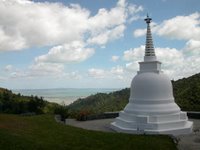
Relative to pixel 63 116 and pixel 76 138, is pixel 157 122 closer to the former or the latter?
pixel 76 138

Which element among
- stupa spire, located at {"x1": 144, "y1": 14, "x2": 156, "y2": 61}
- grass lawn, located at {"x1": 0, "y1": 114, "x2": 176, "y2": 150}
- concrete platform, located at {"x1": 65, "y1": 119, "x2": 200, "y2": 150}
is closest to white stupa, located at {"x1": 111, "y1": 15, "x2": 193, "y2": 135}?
stupa spire, located at {"x1": 144, "y1": 14, "x2": 156, "y2": 61}

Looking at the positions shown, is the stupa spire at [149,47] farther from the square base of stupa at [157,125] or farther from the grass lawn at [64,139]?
the grass lawn at [64,139]

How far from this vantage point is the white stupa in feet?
74.1

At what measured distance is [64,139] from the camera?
16.2 meters

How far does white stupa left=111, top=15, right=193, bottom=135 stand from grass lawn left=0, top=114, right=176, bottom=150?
13.8 feet

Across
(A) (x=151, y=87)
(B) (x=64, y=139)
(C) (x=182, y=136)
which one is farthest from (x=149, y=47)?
(B) (x=64, y=139)

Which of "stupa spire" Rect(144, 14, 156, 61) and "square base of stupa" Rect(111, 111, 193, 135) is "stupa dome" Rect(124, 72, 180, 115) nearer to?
"square base of stupa" Rect(111, 111, 193, 135)

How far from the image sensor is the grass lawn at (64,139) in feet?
45.0

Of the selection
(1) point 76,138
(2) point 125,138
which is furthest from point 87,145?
(2) point 125,138

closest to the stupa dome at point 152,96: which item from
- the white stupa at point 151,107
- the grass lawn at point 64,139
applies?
the white stupa at point 151,107

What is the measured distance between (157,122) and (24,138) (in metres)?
11.3

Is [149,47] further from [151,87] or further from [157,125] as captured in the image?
[157,125]

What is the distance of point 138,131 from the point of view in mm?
22422

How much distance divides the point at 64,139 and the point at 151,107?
9.48 metres
